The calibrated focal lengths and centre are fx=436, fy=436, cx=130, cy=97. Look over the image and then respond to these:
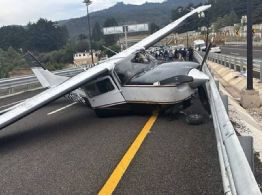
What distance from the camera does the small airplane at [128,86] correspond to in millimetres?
10062

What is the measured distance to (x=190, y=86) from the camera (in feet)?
33.4

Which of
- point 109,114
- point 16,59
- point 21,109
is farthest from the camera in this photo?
point 16,59

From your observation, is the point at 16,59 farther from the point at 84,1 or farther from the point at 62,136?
the point at 62,136

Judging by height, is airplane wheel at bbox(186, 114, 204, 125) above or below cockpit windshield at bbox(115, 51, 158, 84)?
below

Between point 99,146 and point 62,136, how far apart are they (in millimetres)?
1697

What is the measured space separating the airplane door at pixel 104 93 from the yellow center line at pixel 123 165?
1.67 metres

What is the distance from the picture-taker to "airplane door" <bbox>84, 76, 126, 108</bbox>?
Result: 11.4m

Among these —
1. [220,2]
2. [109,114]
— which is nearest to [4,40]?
[220,2]

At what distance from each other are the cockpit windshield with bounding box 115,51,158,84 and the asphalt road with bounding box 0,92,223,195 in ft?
3.62

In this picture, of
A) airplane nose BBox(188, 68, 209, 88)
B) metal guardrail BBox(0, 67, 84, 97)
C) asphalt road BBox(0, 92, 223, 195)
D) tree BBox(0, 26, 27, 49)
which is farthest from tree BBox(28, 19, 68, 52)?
airplane nose BBox(188, 68, 209, 88)

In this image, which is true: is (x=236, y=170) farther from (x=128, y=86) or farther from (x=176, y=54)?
(x=176, y=54)

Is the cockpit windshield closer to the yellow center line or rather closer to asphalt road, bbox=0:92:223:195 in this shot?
asphalt road, bbox=0:92:223:195

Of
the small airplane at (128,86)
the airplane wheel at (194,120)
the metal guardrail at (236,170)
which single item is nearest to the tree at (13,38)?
the small airplane at (128,86)

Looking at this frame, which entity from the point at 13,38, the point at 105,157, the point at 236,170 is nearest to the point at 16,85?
the point at 105,157
